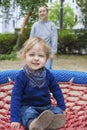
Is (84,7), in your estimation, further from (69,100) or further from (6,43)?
(69,100)

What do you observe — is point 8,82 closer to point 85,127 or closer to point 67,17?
point 85,127

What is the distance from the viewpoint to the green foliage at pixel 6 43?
14.9 m

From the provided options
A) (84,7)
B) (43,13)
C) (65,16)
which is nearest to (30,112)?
(43,13)

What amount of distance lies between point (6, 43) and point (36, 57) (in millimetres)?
12243

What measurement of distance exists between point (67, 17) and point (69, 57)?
53.7 ft

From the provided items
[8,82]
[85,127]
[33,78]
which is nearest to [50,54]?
[33,78]

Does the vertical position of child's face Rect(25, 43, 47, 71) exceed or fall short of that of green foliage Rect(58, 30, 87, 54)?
it exceeds it

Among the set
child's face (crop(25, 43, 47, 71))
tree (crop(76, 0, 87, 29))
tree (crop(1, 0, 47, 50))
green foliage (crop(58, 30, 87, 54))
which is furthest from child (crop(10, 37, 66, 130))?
tree (crop(76, 0, 87, 29))

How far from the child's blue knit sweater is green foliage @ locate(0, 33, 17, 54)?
12083 millimetres

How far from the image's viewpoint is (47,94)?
281cm

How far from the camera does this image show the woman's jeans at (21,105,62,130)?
2.68 meters

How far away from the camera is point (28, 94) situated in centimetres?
275

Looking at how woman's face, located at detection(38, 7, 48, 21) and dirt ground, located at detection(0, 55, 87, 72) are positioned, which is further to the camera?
dirt ground, located at detection(0, 55, 87, 72)

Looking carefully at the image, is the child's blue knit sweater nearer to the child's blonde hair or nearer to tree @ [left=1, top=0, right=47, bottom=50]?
the child's blonde hair
